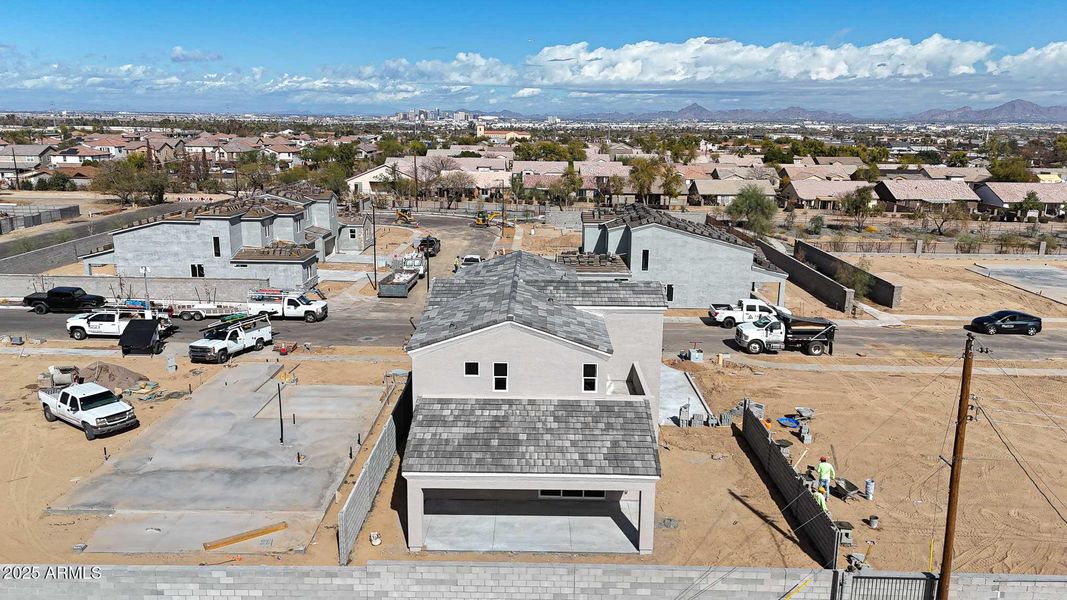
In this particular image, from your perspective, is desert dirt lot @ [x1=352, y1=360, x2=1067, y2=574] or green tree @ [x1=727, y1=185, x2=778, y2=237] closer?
desert dirt lot @ [x1=352, y1=360, x2=1067, y2=574]

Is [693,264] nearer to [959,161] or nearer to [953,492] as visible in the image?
[953,492]

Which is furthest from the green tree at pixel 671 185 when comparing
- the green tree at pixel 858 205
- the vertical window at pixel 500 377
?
the vertical window at pixel 500 377

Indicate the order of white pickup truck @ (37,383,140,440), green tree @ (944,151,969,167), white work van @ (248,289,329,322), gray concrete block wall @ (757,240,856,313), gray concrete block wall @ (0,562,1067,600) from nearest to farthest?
gray concrete block wall @ (0,562,1067,600)
white pickup truck @ (37,383,140,440)
white work van @ (248,289,329,322)
gray concrete block wall @ (757,240,856,313)
green tree @ (944,151,969,167)

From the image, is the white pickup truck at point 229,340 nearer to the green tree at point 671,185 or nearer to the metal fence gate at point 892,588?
the metal fence gate at point 892,588

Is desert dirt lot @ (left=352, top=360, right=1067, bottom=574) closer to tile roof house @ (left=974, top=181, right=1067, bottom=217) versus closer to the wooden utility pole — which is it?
the wooden utility pole

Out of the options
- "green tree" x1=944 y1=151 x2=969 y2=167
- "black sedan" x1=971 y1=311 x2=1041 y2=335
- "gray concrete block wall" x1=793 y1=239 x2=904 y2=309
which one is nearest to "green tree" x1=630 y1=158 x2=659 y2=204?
"gray concrete block wall" x1=793 y1=239 x2=904 y2=309

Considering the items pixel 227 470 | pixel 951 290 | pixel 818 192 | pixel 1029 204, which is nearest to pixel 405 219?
pixel 951 290

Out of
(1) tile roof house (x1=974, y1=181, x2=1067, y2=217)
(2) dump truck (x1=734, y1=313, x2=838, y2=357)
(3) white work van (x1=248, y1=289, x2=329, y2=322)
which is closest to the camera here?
(2) dump truck (x1=734, y1=313, x2=838, y2=357)
